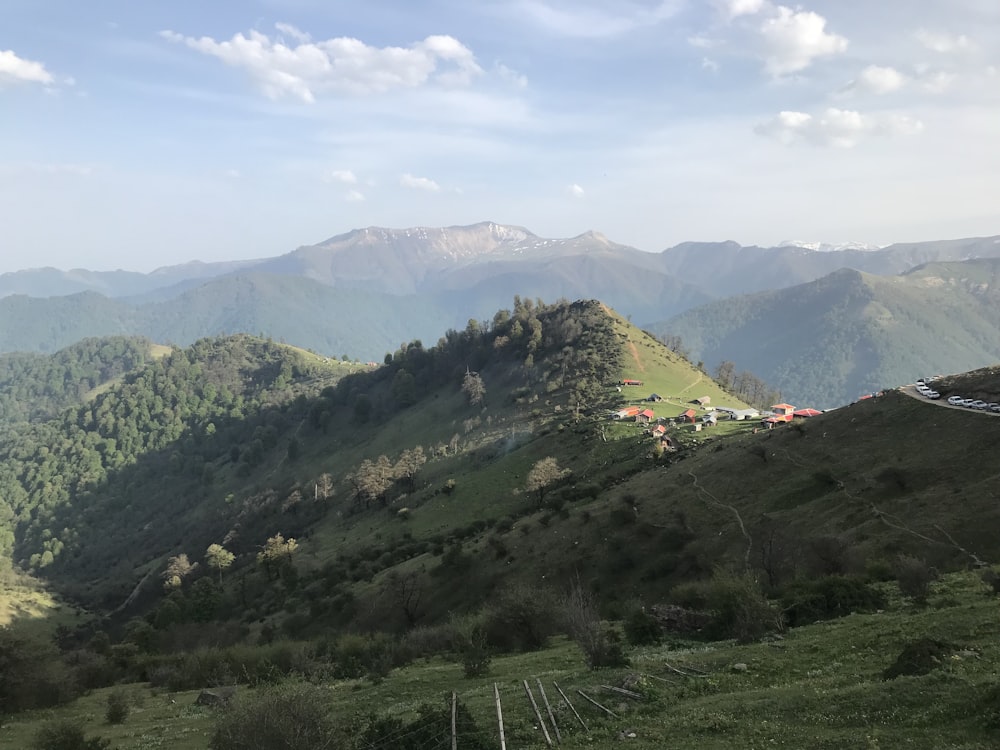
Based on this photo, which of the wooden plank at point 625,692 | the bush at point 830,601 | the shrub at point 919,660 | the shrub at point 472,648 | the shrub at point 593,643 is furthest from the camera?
the shrub at point 472,648

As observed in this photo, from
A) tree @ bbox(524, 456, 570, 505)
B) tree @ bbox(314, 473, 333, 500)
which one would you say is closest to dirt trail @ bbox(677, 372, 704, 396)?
tree @ bbox(524, 456, 570, 505)

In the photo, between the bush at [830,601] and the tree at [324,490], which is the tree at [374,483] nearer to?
the tree at [324,490]

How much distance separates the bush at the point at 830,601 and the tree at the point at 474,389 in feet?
460

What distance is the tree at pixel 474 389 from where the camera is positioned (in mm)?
171625

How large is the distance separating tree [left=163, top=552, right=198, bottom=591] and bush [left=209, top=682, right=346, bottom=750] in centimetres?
11904

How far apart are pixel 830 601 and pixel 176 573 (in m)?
131

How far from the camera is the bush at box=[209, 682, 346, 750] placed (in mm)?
15648

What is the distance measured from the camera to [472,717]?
21734 mm

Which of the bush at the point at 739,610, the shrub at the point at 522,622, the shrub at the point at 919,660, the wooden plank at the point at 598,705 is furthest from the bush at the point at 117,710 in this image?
the shrub at the point at 919,660

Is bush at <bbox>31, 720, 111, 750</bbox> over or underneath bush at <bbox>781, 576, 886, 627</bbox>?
underneath

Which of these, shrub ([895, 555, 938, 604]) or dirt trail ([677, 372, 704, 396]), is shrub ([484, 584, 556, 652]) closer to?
shrub ([895, 555, 938, 604])

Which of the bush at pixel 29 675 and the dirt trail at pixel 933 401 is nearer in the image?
the bush at pixel 29 675

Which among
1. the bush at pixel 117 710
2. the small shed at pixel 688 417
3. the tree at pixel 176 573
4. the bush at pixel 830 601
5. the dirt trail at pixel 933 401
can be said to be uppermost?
the dirt trail at pixel 933 401

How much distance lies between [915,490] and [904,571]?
71.7ft
